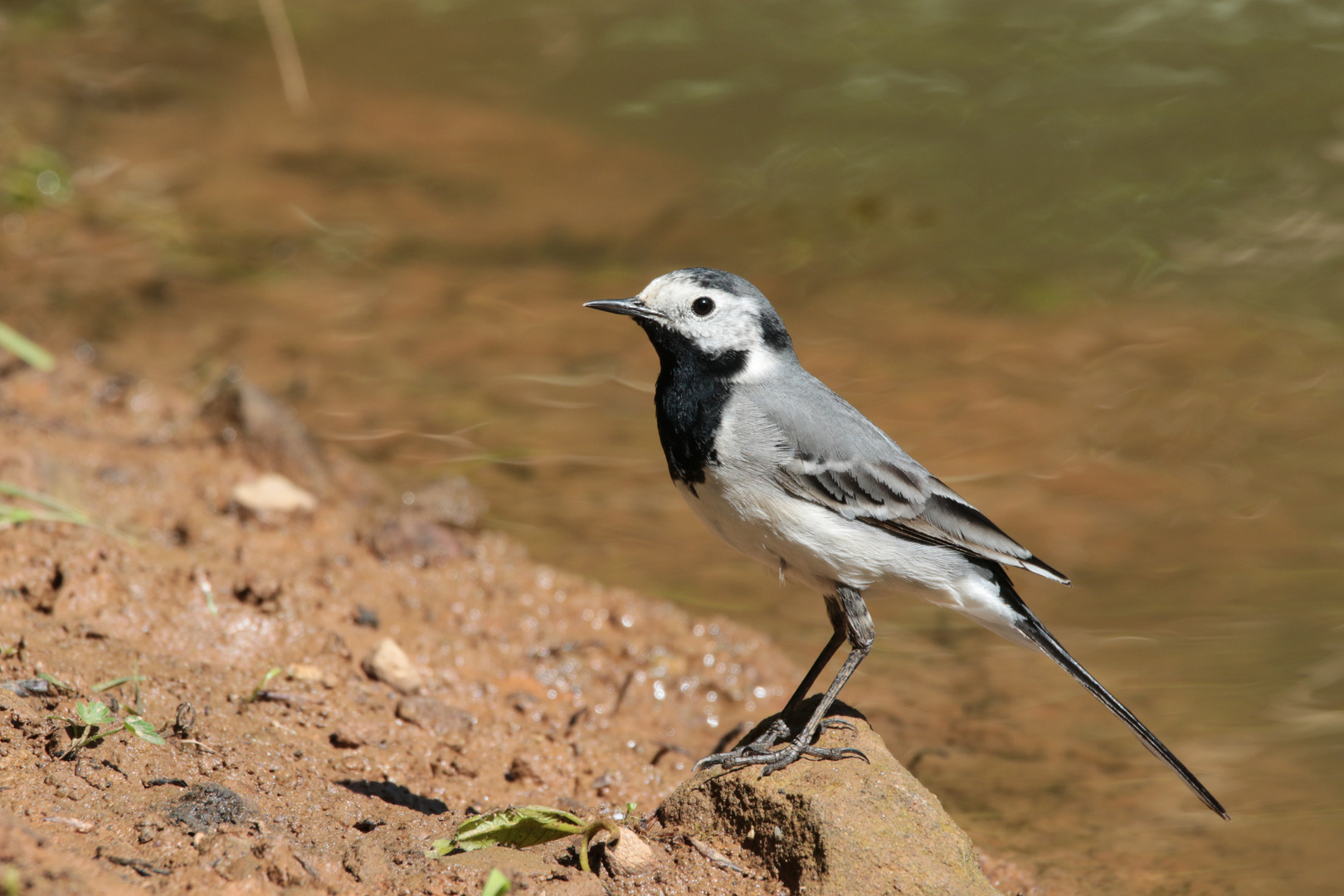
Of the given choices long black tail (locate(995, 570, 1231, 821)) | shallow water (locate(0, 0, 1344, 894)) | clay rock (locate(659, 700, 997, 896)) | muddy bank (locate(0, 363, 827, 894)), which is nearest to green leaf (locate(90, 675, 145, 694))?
muddy bank (locate(0, 363, 827, 894))

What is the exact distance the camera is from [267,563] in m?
6.18

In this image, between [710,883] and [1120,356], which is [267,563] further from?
[1120,356]

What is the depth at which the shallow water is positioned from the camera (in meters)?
6.26

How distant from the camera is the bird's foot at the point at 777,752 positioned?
4.31 meters

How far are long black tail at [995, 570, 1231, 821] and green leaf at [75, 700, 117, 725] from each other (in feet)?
10.7

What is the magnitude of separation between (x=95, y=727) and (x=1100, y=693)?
350 centimetres

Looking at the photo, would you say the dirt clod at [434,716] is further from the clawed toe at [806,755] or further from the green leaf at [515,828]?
the clawed toe at [806,755]

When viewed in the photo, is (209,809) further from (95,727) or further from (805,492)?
(805,492)

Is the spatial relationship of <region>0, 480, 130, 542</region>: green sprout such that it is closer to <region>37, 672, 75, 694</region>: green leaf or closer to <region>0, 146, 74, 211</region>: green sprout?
<region>37, 672, 75, 694</region>: green leaf

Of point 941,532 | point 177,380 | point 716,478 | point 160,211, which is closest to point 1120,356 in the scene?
point 941,532

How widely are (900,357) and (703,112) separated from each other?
483 cm

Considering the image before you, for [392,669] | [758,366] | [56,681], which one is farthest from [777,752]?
[56,681]

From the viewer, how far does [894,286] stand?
10.9 metres

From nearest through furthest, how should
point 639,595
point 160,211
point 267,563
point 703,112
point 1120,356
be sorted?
1. point 267,563
2. point 639,595
3. point 1120,356
4. point 160,211
5. point 703,112
